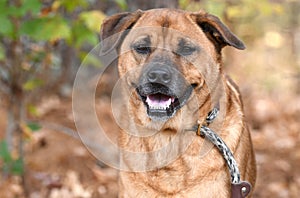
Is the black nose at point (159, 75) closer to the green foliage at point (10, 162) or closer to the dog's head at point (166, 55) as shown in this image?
the dog's head at point (166, 55)

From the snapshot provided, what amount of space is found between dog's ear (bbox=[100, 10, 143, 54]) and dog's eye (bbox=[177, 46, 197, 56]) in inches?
12.5

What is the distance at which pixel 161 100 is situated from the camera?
3.61 metres

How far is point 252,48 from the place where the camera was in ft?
30.6

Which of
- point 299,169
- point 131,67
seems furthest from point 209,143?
point 299,169

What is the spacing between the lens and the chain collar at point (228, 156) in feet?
11.6

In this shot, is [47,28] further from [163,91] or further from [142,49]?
[163,91]

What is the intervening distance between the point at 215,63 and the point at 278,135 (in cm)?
323

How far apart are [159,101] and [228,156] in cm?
47

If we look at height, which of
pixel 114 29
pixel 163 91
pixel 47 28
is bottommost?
pixel 47 28

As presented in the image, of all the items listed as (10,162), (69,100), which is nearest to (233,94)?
(10,162)

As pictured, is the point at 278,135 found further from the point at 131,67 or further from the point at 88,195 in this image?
the point at 131,67

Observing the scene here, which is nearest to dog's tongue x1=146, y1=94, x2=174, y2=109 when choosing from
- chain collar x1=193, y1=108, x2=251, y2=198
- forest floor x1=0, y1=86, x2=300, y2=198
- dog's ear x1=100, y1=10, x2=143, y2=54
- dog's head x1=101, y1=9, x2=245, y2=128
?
dog's head x1=101, y1=9, x2=245, y2=128

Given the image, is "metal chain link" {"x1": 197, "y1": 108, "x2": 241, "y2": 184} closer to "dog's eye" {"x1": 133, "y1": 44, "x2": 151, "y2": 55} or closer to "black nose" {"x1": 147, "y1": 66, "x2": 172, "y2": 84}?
"black nose" {"x1": 147, "y1": 66, "x2": 172, "y2": 84}

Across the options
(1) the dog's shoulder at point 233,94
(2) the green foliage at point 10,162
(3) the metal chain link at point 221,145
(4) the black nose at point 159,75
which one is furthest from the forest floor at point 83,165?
(4) the black nose at point 159,75
